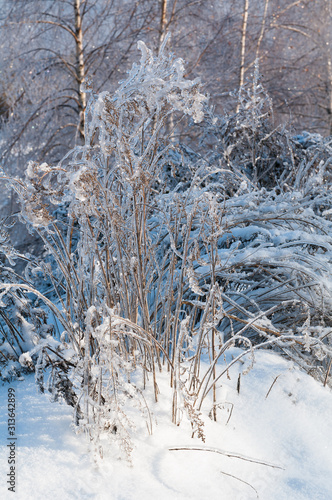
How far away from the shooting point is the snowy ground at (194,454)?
1.18 metres

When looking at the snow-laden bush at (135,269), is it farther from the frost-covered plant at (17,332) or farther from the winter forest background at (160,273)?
the frost-covered plant at (17,332)

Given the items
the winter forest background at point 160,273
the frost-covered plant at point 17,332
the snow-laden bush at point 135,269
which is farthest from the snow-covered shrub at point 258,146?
the frost-covered plant at point 17,332

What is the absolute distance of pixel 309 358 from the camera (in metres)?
2.10

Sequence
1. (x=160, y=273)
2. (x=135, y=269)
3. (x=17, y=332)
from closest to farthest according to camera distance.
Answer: (x=135, y=269)
(x=160, y=273)
(x=17, y=332)

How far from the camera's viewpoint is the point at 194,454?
1.35 m

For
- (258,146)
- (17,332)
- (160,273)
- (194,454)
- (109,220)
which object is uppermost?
(258,146)

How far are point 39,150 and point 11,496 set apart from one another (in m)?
6.26

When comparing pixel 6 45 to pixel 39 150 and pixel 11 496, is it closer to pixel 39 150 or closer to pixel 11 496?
pixel 39 150

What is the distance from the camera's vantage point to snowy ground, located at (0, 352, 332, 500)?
1.18 meters

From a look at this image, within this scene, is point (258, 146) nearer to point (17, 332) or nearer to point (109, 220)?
point (17, 332)

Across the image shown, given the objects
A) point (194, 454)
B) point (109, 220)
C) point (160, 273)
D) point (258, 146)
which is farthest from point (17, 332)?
point (258, 146)

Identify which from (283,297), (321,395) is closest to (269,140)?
(283,297)

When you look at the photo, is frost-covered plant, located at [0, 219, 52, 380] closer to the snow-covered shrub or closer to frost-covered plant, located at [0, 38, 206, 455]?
frost-covered plant, located at [0, 38, 206, 455]

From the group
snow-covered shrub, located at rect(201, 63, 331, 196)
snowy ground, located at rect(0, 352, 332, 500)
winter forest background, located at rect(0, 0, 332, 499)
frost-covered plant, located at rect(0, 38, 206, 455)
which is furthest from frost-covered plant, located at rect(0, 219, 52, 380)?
snow-covered shrub, located at rect(201, 63, 331, 196)
